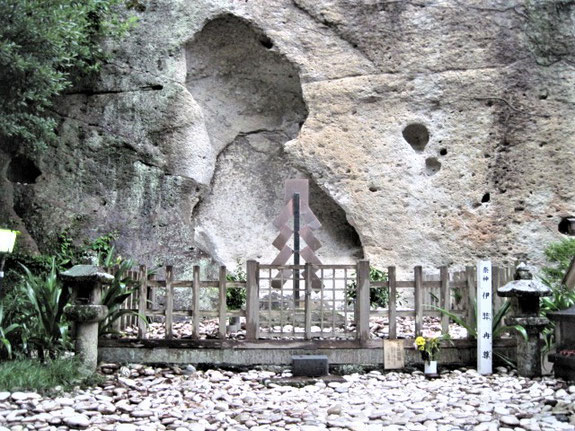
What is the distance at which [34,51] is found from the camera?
9547 millimetres

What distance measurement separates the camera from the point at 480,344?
6840 millimetres

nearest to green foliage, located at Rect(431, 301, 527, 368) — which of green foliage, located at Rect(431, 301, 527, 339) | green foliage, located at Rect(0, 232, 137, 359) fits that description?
green foliage, located at Rect(431, 301, 527, 339)

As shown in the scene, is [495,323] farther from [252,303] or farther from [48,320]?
[48,320]

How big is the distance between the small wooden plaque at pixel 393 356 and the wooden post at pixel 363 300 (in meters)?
0.26

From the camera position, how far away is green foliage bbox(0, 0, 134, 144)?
898 centimetres

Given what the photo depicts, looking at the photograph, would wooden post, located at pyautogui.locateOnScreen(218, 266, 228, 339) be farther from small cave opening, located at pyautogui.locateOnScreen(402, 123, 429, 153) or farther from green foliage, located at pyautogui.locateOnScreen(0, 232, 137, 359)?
small cave opening, located at pyautogui.locateOnScreen(402, 123, 429, 153)

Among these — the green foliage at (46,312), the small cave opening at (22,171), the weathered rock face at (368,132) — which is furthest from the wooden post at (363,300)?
the small cave opening at (22,171)

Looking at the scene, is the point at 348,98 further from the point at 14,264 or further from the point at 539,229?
the point at 14,264

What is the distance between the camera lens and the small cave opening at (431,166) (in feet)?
39.1

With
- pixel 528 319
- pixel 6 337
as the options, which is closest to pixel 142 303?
pixel 6 337

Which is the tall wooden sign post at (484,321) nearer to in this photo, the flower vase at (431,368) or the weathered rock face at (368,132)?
the flower vase at (431,368)

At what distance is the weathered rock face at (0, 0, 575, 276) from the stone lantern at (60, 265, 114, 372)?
4.67 metres

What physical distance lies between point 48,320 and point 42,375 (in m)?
0.94

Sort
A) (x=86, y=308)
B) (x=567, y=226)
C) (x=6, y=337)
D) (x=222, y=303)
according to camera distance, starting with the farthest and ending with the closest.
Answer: (x=567, y=226) → (x=222, y=303) → (x=6, y=337) → (x=86, y=308)
